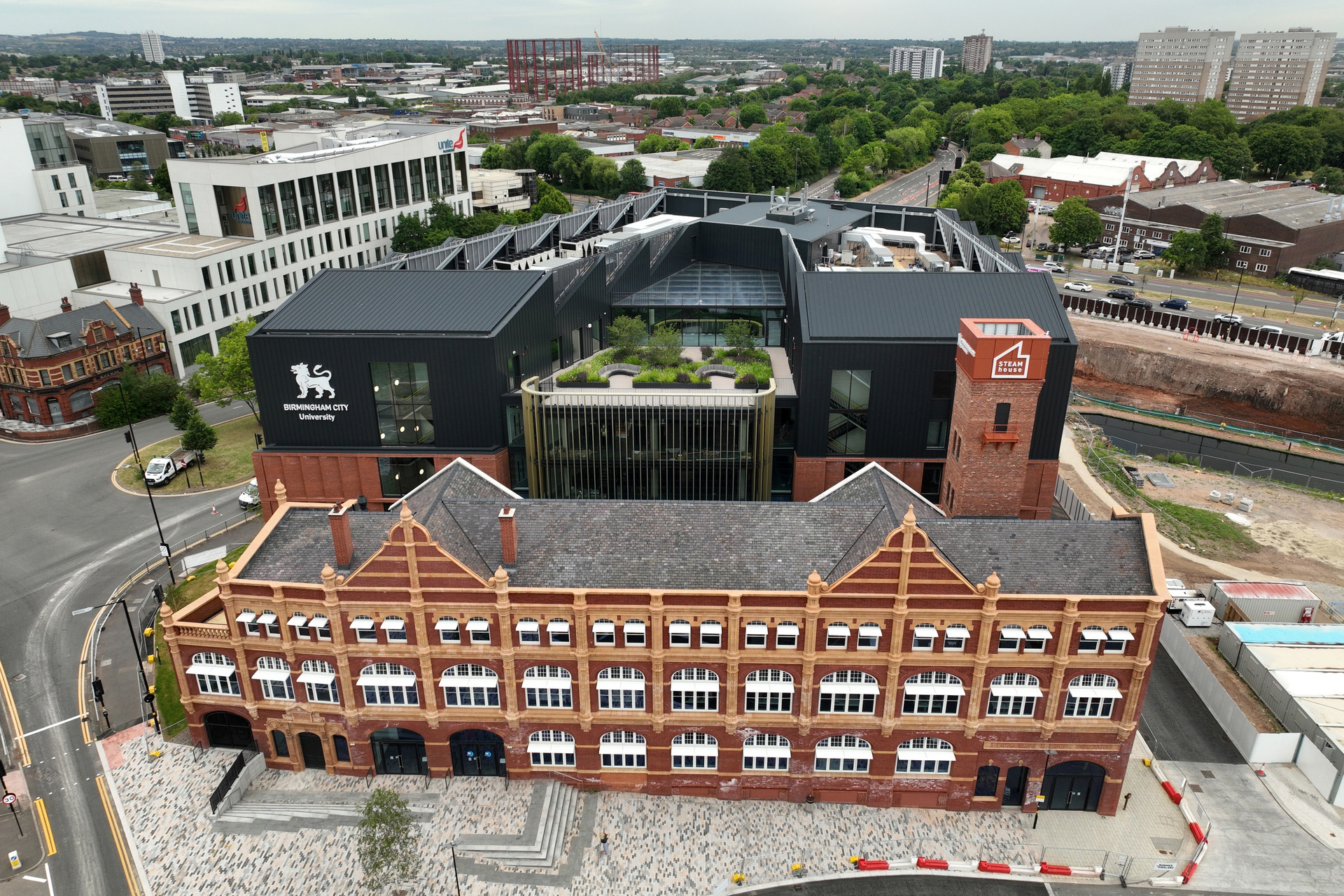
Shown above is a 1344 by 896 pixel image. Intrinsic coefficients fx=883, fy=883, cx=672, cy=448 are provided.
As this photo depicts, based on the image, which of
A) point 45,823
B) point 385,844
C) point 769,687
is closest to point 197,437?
point 45,823

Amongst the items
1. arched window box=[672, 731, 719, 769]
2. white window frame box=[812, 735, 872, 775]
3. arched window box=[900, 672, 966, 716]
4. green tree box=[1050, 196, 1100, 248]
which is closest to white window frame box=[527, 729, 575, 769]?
arched window box=[672, 731, 719, 769]

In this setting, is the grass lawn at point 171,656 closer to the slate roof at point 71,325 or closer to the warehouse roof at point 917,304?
the warehouse roof at point 917,304

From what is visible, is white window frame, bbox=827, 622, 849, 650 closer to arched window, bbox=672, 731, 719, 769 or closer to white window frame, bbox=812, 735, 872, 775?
white window frame, bbox=812, 735, 872, 775

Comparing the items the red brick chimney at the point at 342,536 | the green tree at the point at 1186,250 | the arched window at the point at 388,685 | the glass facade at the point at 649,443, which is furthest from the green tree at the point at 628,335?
the green tree at the point at 1186,250

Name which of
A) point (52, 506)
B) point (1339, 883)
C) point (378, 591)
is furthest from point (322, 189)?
point (1339, 883)

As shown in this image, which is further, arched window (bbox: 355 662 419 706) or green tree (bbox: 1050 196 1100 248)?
green tree (bbox: 1050 196 1100 248)
